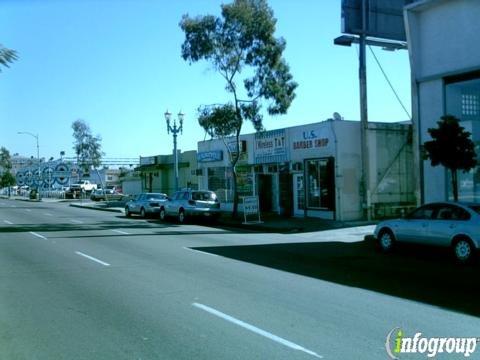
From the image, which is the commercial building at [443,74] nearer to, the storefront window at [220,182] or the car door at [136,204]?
the storefront window at [220,182]

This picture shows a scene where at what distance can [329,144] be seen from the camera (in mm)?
25078

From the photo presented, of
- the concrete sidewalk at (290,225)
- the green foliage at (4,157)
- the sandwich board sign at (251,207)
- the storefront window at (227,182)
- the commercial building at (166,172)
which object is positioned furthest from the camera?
the green foliage at (4,157)

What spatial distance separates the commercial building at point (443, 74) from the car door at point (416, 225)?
456 cm

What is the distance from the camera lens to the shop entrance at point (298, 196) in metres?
27.1

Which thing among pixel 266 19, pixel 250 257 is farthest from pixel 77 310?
pixel 266 19

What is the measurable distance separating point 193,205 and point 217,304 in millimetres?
18343

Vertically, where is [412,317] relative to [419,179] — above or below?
below

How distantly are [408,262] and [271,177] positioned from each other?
57.2 ft

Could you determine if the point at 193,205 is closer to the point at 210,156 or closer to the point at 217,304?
the point at 210,156

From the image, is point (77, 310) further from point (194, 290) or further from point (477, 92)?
point (477, 92)

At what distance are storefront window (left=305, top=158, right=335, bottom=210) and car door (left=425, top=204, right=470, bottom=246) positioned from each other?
11.3m

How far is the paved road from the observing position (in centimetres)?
616

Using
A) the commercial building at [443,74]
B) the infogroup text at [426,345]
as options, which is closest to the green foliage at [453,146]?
the commercial building at [443,74]

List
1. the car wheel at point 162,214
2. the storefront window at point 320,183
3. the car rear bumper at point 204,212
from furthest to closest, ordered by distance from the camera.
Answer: the car wheel at point 162,214 → the car rear bumper at point 204,212 → the storefront window at point 320,183
